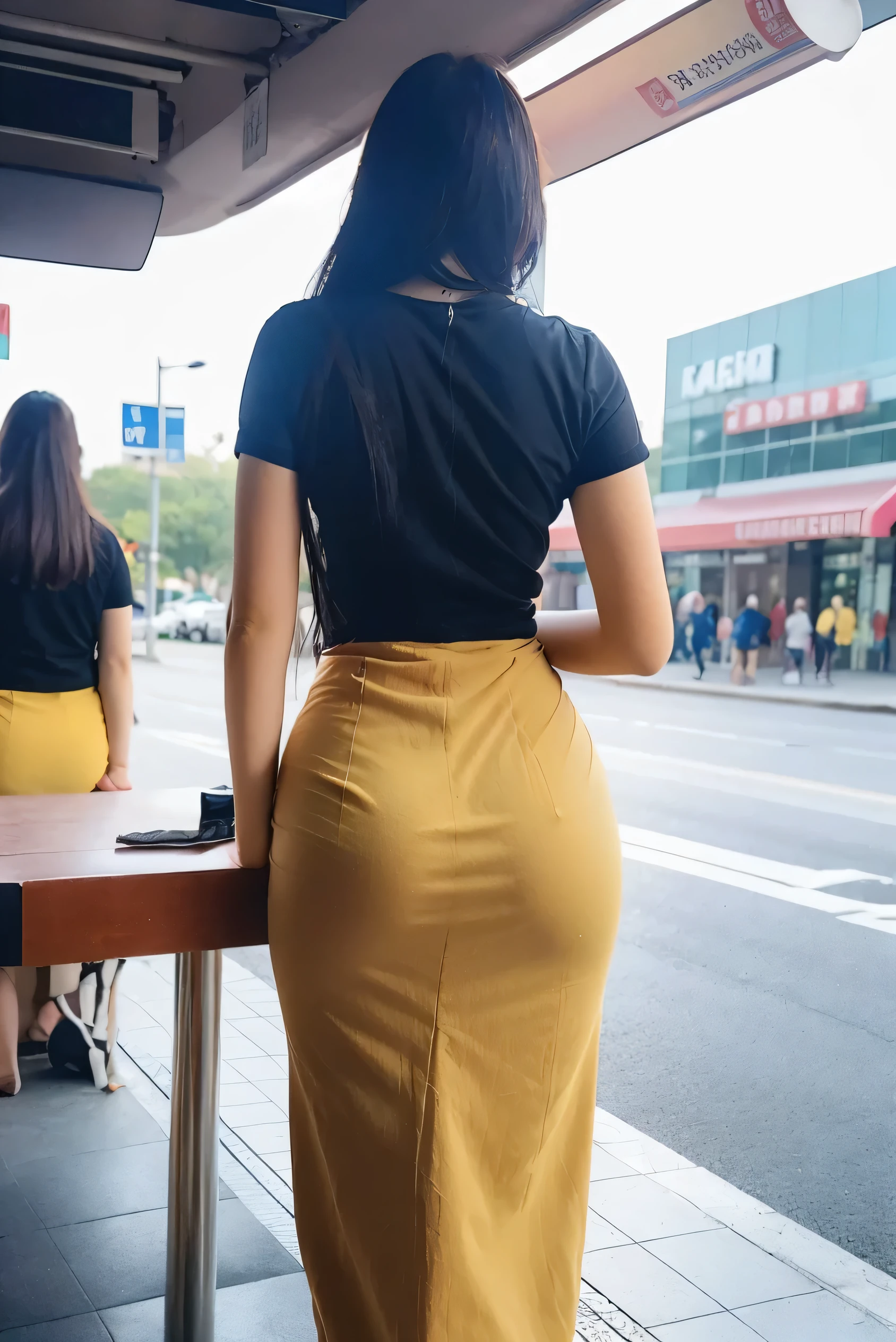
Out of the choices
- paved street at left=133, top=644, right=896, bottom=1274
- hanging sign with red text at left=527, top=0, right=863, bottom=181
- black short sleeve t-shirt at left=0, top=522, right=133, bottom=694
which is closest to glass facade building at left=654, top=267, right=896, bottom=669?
paved street at left=133, top=644, right=896, bottom=1274

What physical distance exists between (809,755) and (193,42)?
2.81 metres

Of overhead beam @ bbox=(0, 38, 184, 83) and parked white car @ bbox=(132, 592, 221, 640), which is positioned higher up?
overhead beam @ bbox=(0, 38, 184, 83)

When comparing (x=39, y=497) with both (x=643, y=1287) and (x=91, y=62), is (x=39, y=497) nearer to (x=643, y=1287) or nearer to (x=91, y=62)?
(x=91, y=62)

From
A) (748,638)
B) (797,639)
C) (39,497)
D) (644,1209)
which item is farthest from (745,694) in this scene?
(39,497)

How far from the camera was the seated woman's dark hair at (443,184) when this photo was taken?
107 centimetres

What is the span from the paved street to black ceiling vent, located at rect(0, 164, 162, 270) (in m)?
1.35

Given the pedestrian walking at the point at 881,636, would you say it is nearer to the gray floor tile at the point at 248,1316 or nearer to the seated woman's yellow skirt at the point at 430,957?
the seated woman's yellow skirt at the point at 430,957

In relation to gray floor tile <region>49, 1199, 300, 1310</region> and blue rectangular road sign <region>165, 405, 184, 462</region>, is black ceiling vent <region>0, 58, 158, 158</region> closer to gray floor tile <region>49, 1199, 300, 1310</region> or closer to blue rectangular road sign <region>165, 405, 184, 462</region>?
blue rectangular road sign <region>165, 405, 184, 462</region>

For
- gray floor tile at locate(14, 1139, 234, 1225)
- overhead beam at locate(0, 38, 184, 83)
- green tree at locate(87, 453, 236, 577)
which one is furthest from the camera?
green tree at locate(87, 453, 236, 577)

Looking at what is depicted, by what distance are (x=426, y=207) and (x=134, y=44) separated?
2.05 m

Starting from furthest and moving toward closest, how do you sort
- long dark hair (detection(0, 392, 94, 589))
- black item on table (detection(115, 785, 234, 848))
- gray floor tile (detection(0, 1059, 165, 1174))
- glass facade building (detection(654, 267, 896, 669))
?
glass facade building (detection(654, 267, 896, 669))
long dark hair (detection(0, 392, 94, 589))
gray floor tile (detection(0, 1059, 165, 1174))
black item on table (detection(115, 785, 234, 848))

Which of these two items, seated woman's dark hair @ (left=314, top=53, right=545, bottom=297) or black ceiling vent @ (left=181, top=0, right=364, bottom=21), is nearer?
seated woman's dark hair @ (left=314, top=53, right=545, bottom=297)

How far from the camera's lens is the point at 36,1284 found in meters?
1.81

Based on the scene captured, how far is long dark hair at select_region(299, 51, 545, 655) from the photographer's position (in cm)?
105
